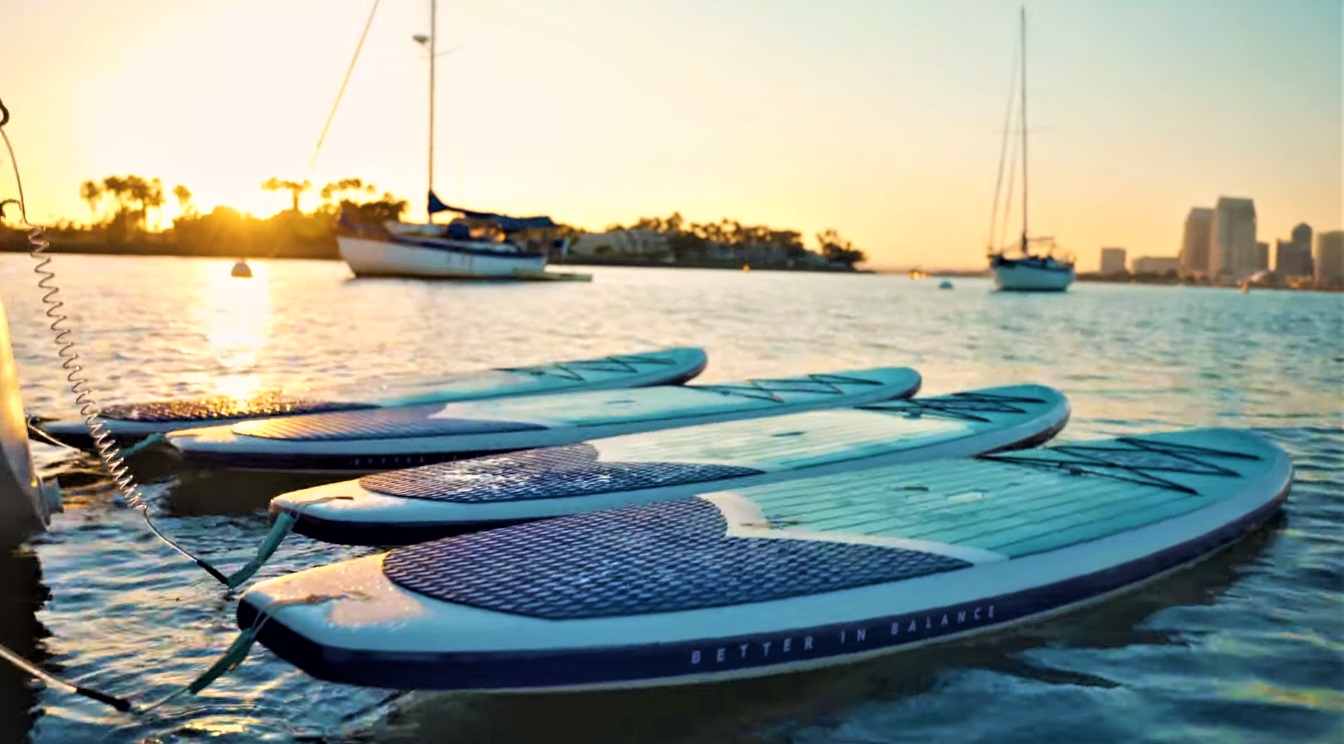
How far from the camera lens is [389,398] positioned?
10.1 m

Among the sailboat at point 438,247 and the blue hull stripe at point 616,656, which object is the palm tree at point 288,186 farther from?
the blue hull stripe at point 616,656

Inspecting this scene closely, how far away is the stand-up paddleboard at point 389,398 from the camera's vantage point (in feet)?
30.2

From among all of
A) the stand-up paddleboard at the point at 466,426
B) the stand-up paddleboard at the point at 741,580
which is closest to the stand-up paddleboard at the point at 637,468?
the stand-up paddleboard at the point at 741,580

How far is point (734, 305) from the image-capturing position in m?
50.5

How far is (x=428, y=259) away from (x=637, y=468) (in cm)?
6077

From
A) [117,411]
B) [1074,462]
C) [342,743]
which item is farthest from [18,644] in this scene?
[1074,462]

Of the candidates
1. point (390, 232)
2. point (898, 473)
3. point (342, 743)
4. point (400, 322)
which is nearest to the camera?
point (342, 743)

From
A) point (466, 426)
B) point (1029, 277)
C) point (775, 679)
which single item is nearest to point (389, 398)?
point (466, 426)

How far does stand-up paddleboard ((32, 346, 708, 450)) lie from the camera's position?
9.20 metres

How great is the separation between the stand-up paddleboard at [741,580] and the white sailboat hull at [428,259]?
61.3 metres

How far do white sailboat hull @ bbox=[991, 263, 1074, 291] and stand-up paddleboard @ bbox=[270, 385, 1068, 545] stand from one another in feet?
248

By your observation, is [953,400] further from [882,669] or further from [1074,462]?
[882,669]

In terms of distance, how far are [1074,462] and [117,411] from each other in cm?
796

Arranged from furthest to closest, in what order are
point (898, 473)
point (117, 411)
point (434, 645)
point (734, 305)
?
point (734, 305)
point (117, 411)
point (898, 473)
point (434, 645)
